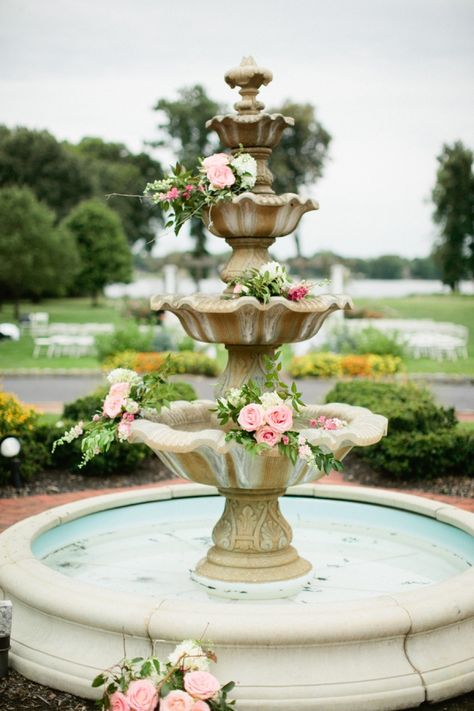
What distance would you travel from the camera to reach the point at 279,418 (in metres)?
5.39

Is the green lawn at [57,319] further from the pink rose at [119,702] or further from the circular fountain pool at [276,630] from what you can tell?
the pink rose at [119,702]

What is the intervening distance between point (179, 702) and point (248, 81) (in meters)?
4.21

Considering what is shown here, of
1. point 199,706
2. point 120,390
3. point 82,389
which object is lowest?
point 82,389

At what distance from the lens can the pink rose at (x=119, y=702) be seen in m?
4.28

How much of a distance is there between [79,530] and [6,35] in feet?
84.7

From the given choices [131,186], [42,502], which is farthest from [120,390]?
[131,186]

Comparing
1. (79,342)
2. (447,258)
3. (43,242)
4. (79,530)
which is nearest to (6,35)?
(79,342)

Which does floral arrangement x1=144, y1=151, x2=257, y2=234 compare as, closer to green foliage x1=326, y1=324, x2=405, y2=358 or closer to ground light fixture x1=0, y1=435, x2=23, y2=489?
ground light fixture x1=0, y1=435, x2=23, y2=489

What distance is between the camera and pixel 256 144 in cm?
623

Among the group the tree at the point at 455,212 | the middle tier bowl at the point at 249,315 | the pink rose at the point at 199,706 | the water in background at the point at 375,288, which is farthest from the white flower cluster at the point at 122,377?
the tree at the point at 455,212

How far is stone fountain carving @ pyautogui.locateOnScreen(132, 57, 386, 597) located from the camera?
565 centimetres

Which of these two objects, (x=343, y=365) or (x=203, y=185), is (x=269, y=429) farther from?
(x=343, y=365)

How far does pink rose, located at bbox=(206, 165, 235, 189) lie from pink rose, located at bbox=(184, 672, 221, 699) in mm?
3109

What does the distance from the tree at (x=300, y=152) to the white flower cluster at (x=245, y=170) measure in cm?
5059
